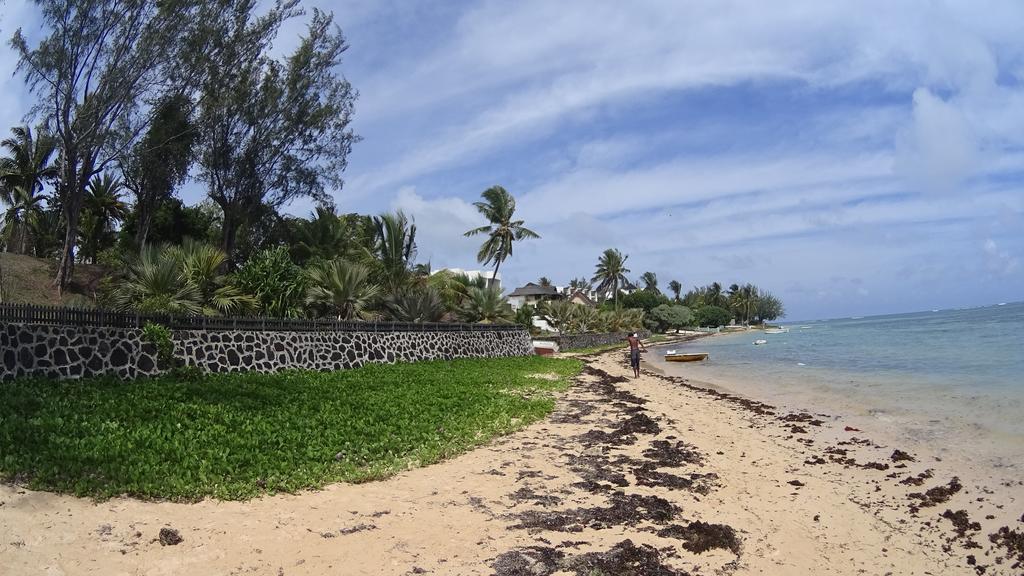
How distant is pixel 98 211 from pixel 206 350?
22207 millimetres

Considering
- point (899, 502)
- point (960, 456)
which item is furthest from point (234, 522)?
point (960, 456)

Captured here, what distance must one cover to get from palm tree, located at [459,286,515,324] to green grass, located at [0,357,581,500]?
56.9ft

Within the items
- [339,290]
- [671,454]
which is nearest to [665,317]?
[339,290]

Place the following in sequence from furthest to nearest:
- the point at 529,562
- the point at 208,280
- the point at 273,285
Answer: the point at 273,285, the point at 208,280, the point at 529,562

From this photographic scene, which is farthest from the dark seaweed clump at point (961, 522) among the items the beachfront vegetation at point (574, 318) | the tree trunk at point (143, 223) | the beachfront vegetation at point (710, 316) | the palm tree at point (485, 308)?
the beachfront vegetation at point (710, 316)

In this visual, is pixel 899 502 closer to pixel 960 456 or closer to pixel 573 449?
pixel 960 456

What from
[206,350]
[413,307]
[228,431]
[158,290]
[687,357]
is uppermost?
[158,290]

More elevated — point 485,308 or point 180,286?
point 180,286

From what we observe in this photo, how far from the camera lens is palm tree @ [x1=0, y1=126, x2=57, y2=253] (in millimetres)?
32375

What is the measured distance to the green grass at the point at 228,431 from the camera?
22.0ft

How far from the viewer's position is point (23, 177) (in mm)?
32656

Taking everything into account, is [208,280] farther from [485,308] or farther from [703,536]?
[485,308]

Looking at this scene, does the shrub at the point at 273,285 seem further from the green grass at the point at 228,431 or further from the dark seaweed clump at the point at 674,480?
the dark seaweed clump at the point at 674,480

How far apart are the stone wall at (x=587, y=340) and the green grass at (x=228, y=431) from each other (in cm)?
3482
